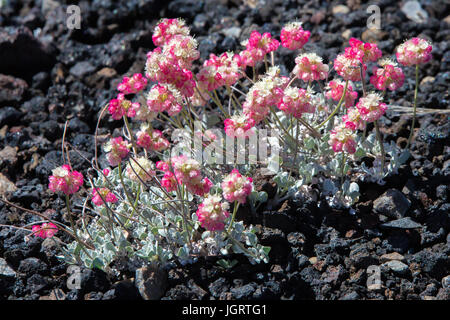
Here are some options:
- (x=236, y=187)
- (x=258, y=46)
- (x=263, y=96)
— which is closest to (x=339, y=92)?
(x=258, y=46)

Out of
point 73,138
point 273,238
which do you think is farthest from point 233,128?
point 73,138

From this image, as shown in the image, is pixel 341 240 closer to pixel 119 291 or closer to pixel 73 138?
pixel 119 291

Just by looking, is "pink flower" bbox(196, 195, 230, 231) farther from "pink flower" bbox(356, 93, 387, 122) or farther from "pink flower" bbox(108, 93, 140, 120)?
"pink flower" bbox(356, 93, 387, 122)

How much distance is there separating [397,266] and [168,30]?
185 cm

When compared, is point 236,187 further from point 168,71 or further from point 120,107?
point 120,107

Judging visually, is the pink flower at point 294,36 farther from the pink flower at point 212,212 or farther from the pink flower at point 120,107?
the pink flower at point 212,212

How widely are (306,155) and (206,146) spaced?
65 cm

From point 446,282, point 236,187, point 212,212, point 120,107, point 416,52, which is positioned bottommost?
point 446,282

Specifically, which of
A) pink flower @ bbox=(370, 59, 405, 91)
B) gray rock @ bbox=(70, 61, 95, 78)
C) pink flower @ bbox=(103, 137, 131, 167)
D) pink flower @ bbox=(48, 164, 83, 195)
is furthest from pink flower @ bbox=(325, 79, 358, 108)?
gray rock @ bbox=(70, 61, 95, 78)

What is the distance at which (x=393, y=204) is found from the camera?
339 centimetres

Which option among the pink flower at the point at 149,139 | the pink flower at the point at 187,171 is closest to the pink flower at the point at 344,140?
the pink flower at the point at 187,171

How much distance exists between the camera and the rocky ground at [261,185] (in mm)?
3057

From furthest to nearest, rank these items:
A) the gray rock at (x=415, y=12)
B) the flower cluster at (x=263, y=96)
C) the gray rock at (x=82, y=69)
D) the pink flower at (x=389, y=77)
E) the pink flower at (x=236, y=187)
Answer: the gray rock at (x=415, y=12) < the gray rock at (x=82, y=69) < the pink flower at (x=389, y=77) < the flower cluster at (x=263, y=96) < the pink flower at (x=236, y=187)

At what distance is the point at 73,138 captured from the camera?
167 inches
